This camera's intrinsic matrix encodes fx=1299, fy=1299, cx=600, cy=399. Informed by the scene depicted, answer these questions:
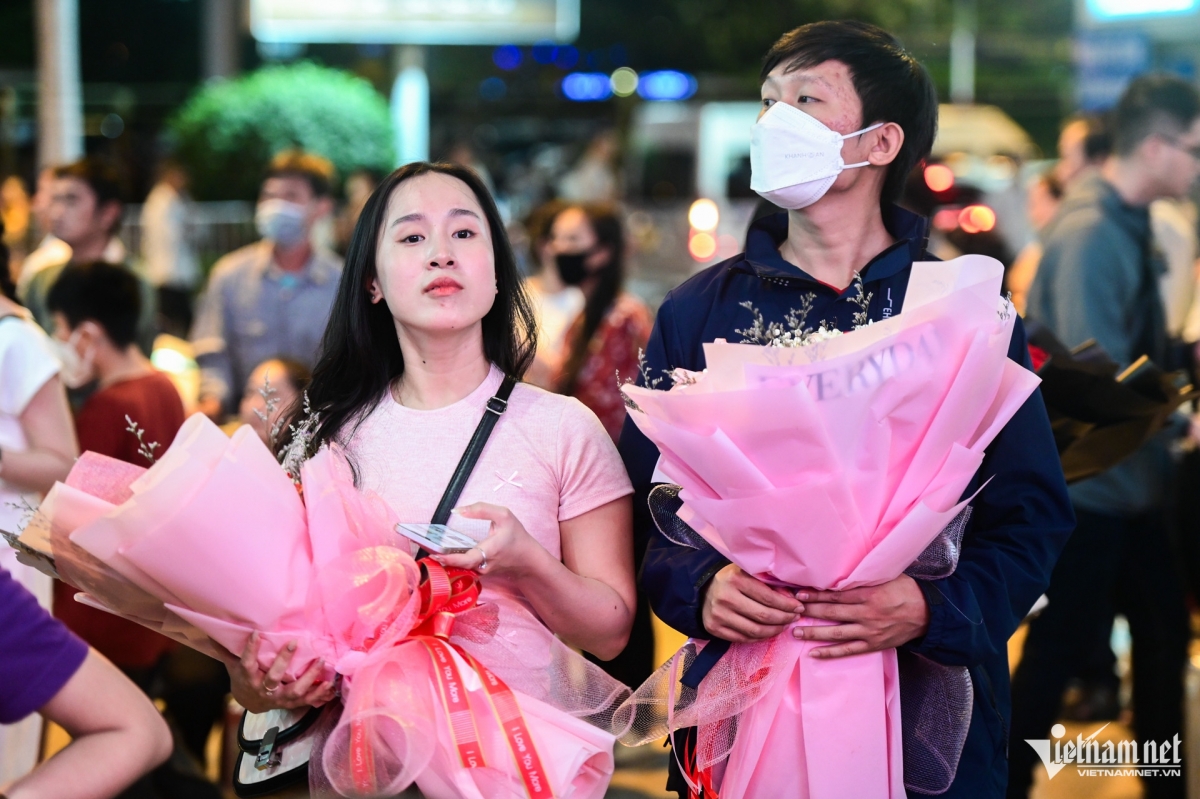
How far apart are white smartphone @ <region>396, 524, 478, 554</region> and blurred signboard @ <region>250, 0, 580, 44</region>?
422 inches

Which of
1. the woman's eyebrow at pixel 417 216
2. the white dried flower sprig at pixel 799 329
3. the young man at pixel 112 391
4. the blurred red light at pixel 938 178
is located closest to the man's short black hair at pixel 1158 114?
the blurred red light at pixel 938 178

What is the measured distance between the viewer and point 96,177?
18.9ft

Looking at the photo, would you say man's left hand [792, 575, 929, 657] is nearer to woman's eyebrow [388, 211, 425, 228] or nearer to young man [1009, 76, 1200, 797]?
woman's eyebrow [388, 211, 425, 228]

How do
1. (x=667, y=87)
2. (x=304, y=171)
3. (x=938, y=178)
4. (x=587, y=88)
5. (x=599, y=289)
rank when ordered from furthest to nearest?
(x=587, y=88) → (x=667, y=87) → (x=938, y=178) → (x=304, y=171) → (x=599, y=289)

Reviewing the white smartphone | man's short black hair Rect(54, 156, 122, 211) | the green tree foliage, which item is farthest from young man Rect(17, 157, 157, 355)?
the green tree foliage

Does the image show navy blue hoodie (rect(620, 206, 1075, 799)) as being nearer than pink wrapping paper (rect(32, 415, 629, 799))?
No

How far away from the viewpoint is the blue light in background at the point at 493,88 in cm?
2411

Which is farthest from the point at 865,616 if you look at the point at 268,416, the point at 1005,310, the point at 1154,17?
the point at 1154,17

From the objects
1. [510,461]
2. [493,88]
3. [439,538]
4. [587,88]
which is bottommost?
[439,538]

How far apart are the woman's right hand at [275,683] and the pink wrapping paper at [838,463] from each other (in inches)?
22.9

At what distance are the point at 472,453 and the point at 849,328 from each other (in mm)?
712

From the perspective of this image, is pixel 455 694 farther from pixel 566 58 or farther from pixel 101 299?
pixel 566 58

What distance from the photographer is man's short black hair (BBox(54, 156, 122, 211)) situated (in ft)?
18.8

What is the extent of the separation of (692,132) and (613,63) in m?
9.94
